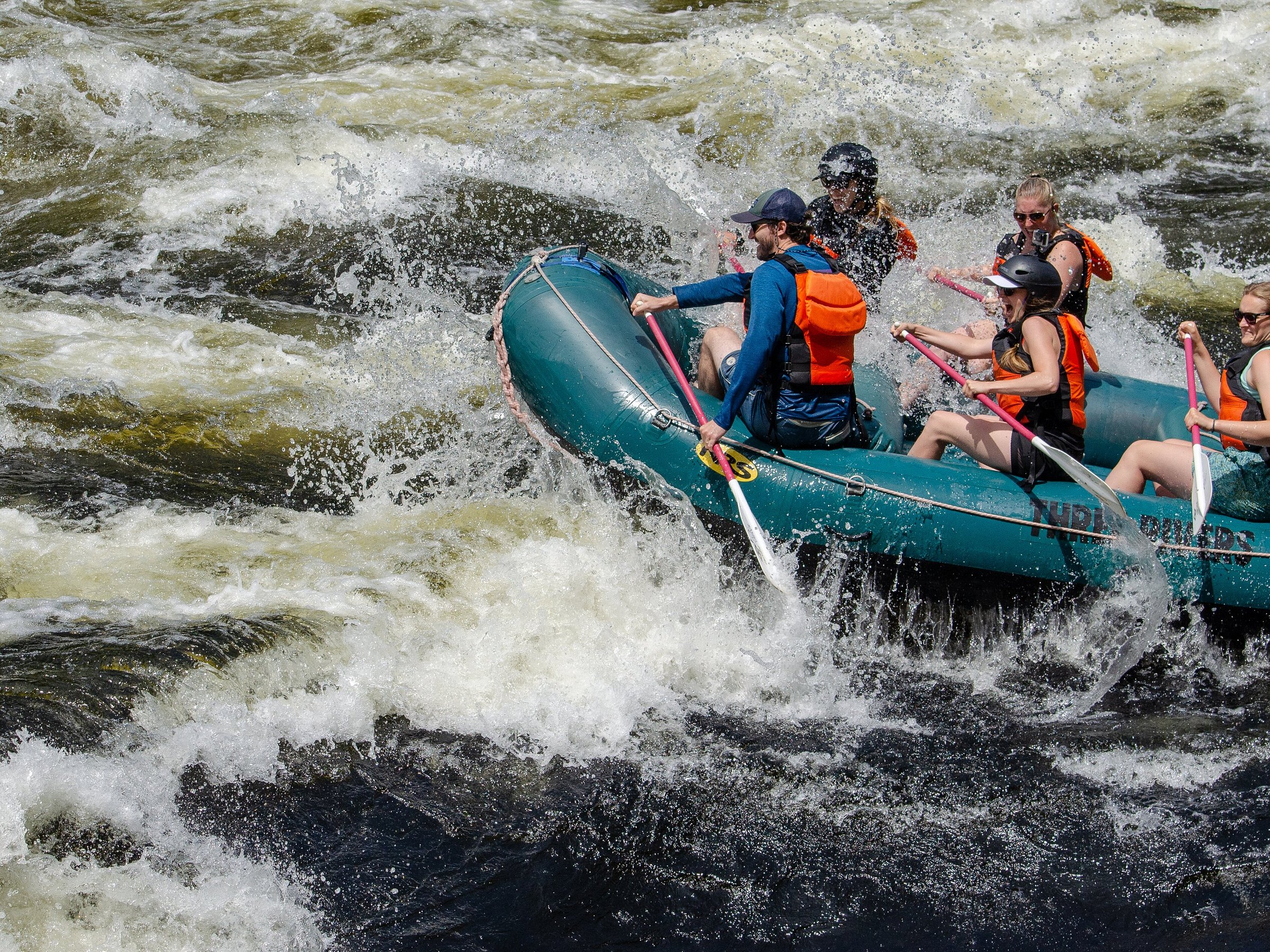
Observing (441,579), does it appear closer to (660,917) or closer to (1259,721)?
(660,917)

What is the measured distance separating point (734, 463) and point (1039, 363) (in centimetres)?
118

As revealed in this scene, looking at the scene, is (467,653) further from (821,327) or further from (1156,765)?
(1156,765)

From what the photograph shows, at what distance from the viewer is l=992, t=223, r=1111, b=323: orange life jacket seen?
499 centimetres

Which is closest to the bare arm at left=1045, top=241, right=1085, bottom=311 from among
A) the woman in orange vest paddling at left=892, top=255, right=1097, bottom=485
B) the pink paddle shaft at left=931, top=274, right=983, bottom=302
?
the pink paddle shaft at left=931, top=274, right=983, bottom=302

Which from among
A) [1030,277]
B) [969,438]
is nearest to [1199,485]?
[969,438]

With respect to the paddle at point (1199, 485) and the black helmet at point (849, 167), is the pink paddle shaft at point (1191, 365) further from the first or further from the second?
the black helmet at point (849, 167)

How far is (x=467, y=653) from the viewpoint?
4246mm

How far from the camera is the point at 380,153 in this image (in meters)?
8.68

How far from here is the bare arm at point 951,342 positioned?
185 inches

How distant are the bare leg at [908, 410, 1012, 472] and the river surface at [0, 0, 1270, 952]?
21.4 inches

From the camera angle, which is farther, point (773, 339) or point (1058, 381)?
point (1058, 381)

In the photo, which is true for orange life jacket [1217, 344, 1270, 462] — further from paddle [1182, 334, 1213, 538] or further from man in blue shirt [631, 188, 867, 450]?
man in blue shirt [631, 188, 867, 450]

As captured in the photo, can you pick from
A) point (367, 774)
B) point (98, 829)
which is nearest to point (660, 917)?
point (367, 774)

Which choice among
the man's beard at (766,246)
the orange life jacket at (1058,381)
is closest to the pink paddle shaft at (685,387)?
the man's beard at (766,246)
